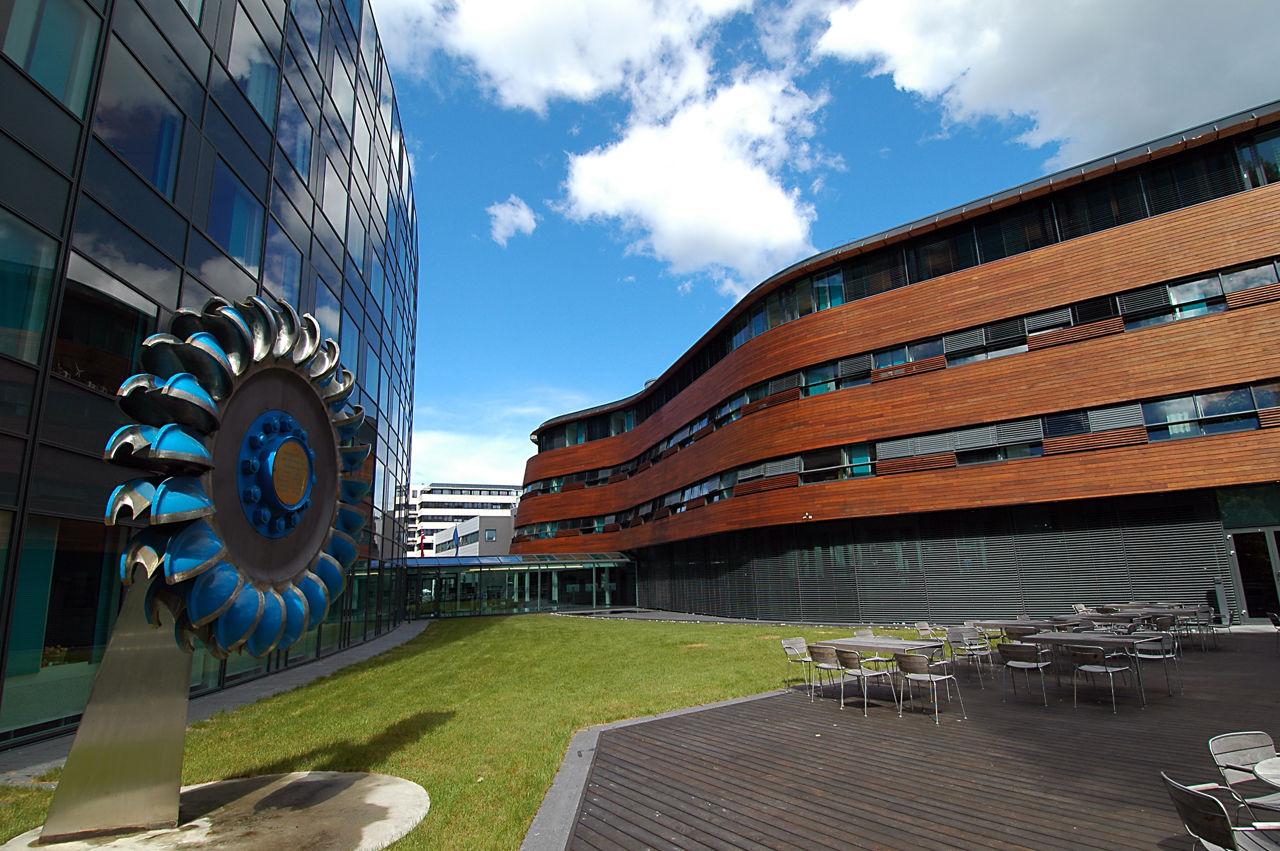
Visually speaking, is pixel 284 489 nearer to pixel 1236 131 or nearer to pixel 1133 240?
pixel 1133 240

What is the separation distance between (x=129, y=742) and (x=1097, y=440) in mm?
23850

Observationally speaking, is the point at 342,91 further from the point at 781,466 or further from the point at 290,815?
the point at 781,466

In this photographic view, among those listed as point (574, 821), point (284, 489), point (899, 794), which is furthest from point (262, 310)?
point (899, 794)

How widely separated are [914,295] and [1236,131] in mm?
9644

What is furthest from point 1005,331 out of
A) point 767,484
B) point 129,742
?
point 129,742

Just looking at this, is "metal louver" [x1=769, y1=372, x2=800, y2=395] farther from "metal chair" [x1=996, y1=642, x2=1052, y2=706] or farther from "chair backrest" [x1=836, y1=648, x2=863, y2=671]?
"chair backrest" [x1=836, y1=648, x2=863, y2=671]

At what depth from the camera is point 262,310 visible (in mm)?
5621

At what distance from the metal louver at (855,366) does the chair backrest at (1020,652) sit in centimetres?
1694

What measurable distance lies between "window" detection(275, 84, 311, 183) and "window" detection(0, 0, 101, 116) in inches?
232

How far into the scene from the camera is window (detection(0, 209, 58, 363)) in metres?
7.95

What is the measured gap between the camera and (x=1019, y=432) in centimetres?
2197

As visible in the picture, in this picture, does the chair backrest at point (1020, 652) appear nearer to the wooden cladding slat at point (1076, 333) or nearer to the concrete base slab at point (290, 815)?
the concrete base slab at point (290, 815)

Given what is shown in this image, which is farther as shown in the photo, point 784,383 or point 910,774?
point 784,383

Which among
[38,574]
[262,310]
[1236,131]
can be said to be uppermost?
[1236,131]
